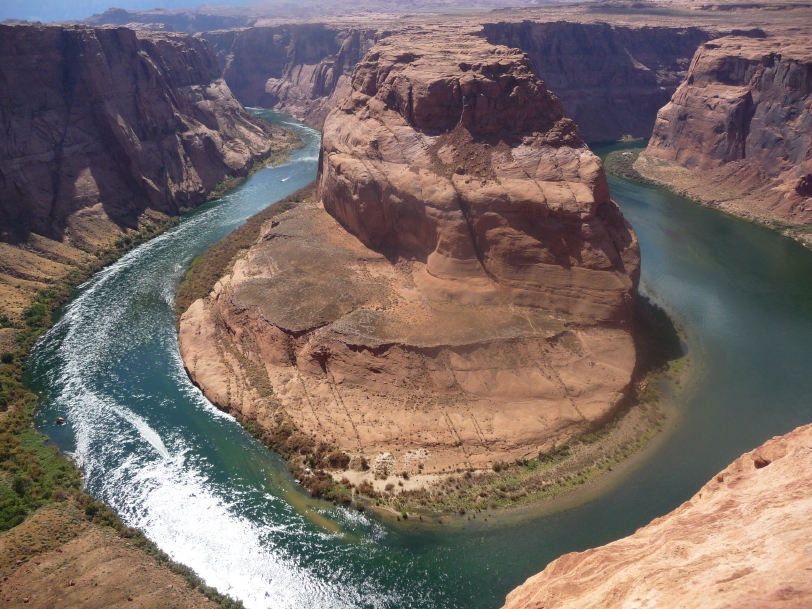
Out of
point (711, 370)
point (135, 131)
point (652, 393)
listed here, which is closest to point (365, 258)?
point (652, 393)

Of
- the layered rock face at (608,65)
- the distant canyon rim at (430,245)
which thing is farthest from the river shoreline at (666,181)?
the layered rock face at (608,65)

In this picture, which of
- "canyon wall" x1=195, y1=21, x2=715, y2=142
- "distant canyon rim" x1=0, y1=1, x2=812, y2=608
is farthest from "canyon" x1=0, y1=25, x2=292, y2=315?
"canyon wall" x1=195, y1=21, x2=715, y2=142

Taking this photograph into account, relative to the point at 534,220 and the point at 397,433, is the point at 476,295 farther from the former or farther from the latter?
the point at 397,433

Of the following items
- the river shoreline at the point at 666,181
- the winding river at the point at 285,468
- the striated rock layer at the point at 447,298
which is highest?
the striated rock layer at the point at 447,298

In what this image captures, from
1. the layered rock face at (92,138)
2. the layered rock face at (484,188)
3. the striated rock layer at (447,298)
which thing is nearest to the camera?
the striated rock layer at (447,298)

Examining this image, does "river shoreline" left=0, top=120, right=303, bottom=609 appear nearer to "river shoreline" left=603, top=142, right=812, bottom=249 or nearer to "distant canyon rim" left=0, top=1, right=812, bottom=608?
"distant canyon rim" left=0, top=1, right=812, bottom=608

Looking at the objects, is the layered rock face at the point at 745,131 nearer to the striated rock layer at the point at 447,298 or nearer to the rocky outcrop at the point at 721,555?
the striated rock layer at the point at 447,298

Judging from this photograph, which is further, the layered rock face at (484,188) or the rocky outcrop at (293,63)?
the rocky outcrop at (293,63)
